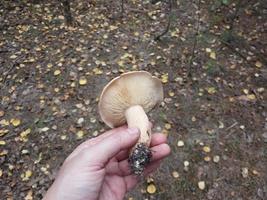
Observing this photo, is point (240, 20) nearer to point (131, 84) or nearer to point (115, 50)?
point (115, 50)

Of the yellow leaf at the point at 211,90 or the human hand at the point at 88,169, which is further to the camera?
the yellow leaf at the point at 211,90

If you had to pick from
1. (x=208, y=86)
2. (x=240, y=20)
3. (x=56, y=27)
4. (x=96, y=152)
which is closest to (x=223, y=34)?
(x=240, y=20)

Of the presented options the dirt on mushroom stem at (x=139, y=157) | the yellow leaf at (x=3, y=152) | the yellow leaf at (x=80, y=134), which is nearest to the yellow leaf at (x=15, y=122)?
the yellow leaf at (x=3, y=152)

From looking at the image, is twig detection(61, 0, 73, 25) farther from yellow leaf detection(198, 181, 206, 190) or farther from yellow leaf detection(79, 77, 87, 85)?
yellow leaf detection(198, 181, 206, 190)

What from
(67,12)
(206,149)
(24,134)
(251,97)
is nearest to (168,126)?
(206,149)

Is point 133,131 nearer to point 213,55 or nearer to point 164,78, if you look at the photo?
point 164,78

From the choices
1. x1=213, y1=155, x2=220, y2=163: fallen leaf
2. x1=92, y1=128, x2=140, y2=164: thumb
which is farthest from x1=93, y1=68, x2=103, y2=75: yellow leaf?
x1=92, y1=128, x2=140, y2=164: thumb

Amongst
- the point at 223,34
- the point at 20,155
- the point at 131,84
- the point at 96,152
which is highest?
the point at 131,84

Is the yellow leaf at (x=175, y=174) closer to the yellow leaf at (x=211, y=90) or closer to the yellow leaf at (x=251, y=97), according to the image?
the yellow leaf at (x=211, y=90)

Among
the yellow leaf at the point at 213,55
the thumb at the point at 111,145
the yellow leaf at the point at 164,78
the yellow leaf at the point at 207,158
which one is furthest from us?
the yellow leaf at the point at 213,55
